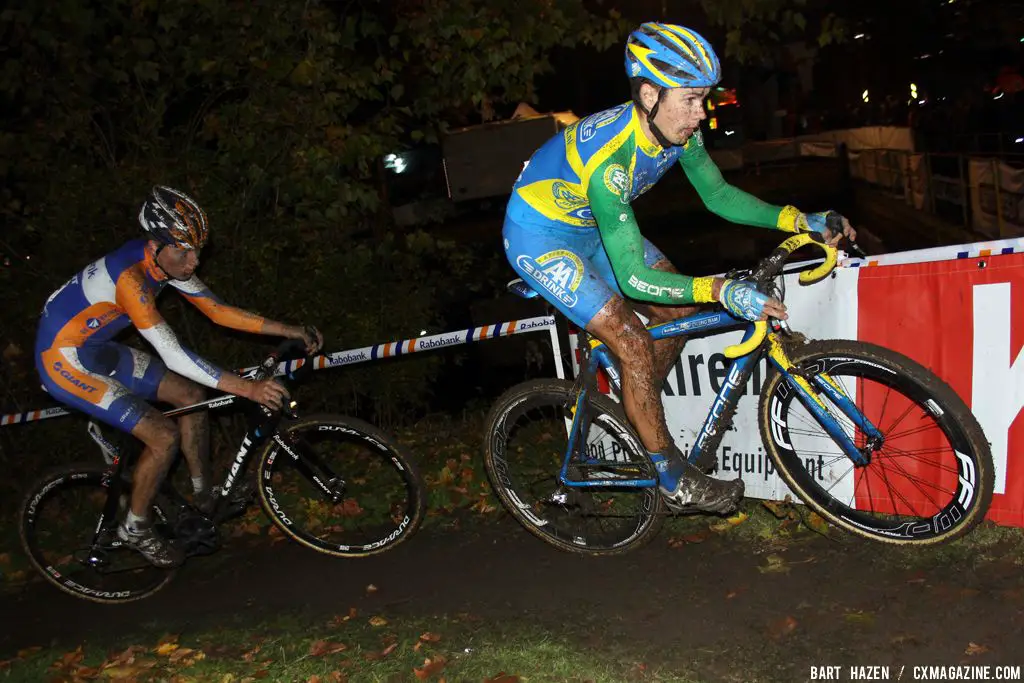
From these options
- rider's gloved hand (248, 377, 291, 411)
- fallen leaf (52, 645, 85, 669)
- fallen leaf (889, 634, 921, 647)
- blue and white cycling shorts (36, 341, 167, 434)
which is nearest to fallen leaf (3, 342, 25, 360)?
blue and white cycling shorts (36, 341, 167, 434)

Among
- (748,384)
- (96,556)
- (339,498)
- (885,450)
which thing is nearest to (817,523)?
(885,450)

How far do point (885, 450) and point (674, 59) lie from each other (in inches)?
90.2

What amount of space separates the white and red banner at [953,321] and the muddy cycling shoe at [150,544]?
380cm

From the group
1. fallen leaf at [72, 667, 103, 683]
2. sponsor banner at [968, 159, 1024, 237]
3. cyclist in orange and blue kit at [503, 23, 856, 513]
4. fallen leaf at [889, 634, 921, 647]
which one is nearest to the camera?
fallen leaf at [889, 634, 921, 647]

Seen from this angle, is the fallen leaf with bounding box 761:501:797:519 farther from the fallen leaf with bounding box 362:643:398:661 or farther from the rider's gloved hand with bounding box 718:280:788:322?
the fallen leaf with bounding box 362:643:398:661

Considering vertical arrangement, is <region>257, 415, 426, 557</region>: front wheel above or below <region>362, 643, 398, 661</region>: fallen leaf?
above

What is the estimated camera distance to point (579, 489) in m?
5.73

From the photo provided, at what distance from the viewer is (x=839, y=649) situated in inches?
167

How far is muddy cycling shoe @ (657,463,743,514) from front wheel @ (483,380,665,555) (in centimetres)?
23

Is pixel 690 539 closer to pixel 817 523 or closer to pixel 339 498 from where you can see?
pixel 817 523

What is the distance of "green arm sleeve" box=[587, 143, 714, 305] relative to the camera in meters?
4.61

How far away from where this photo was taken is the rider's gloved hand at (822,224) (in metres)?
4.80

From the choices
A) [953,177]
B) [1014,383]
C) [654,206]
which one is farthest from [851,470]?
[654,206]

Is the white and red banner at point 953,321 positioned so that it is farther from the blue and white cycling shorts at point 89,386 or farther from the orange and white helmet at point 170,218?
the blue and white cycling shorts at point 89,386
